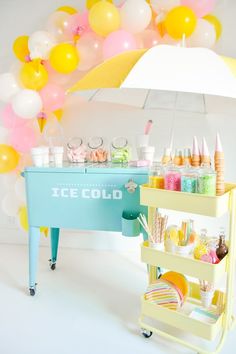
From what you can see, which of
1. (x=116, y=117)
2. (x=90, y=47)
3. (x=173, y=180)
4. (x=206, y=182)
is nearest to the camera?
(x=206, y=182)

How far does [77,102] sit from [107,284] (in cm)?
138


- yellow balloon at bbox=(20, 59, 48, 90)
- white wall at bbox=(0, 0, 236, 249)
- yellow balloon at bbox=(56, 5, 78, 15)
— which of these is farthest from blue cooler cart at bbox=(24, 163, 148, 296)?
yellow balloon at bbox=(56, 5, 78, 15)

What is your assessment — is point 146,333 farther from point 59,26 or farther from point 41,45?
point 59,26

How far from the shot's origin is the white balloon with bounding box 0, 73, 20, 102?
221cm

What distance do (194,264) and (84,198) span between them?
765 millimetres

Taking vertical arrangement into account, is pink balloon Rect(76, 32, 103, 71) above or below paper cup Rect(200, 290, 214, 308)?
above

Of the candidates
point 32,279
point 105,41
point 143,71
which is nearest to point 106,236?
point 32,279

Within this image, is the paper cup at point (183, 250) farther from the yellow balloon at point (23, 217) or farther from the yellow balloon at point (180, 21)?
the yellow balloon at point (23, 217)

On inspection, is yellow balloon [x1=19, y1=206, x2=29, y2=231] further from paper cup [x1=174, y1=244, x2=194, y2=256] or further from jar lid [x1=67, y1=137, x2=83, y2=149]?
paper cup [x1=174, y1=244, x2=194, y2=256]

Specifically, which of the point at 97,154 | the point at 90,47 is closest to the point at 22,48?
the point at 90,47

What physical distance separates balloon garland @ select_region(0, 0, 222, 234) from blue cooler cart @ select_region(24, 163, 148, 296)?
0.45 meters

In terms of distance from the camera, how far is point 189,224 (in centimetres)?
158

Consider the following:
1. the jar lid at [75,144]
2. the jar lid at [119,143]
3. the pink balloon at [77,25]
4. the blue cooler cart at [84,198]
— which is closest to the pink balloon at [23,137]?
the jar lid at [75,144]

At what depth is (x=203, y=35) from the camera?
2006mm
